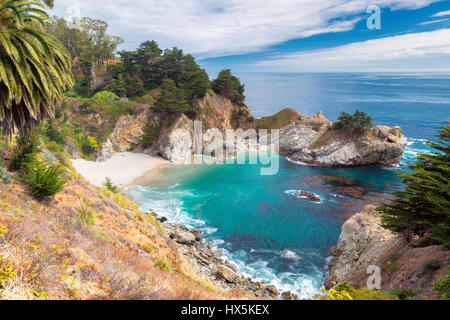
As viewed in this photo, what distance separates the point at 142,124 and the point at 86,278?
4778cm

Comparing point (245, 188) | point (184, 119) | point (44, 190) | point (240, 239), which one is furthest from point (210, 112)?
point (44, 190)

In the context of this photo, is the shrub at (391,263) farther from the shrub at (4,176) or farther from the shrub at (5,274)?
the shrub at (4,176)

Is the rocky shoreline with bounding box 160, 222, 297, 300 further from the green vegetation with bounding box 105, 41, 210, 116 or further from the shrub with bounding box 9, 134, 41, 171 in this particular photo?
the green vegetation with bounding box 105, 41, 210, 116

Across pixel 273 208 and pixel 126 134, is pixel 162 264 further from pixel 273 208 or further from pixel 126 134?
pixel 126 134

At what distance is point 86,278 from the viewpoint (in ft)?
18.3

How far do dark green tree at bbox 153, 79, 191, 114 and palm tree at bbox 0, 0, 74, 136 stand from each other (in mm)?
39486

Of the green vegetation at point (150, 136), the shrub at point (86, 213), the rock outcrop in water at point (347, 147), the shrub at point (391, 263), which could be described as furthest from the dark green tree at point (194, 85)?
the shrub at point (391, 263)

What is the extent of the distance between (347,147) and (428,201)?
142 ft

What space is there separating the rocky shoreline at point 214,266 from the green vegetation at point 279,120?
165ft

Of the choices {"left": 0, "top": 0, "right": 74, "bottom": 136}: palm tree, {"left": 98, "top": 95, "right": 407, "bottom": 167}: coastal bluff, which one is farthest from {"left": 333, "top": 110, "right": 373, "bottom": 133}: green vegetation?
{"left": 0, "top": 0, "right": 74, "bottom": 136}: palm tree

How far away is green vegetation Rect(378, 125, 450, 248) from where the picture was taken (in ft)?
35.9

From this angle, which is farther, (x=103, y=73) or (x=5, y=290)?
(x=103, y=73)

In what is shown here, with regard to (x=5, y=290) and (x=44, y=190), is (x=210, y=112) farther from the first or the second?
(x=5, y=290)

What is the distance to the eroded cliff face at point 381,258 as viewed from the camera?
34.0 feet
